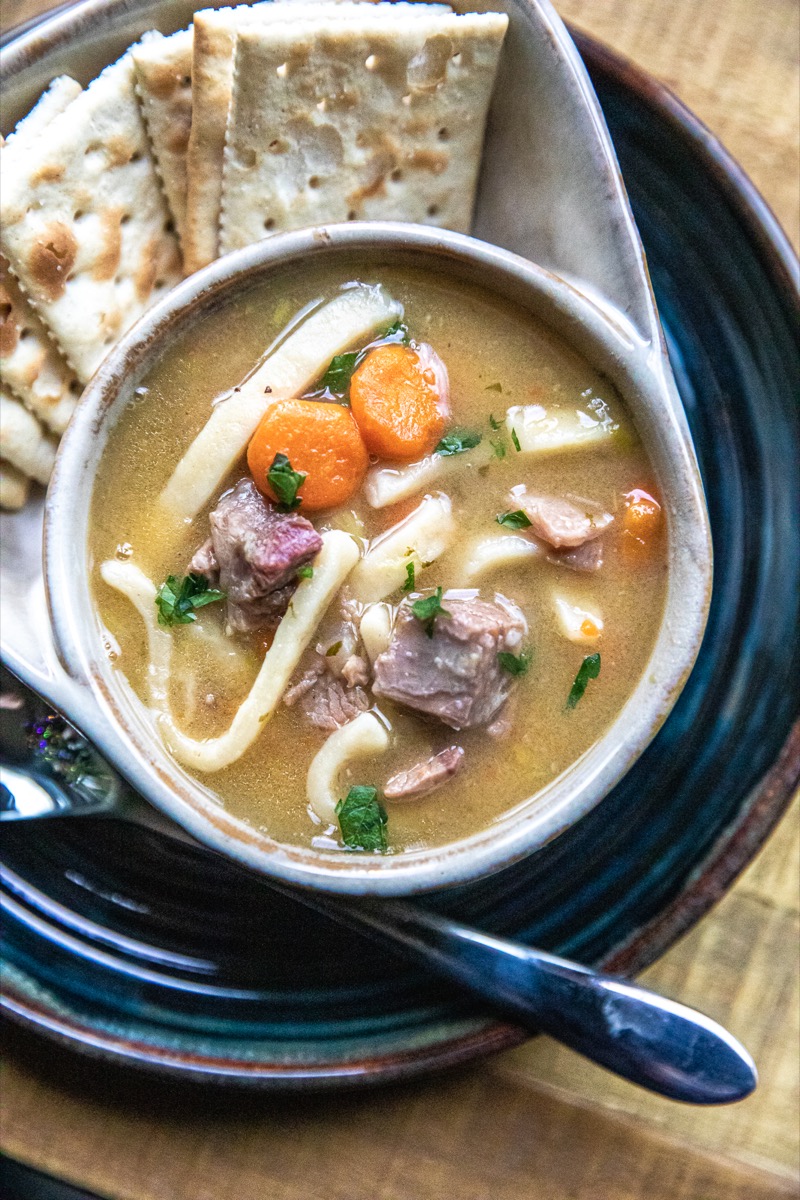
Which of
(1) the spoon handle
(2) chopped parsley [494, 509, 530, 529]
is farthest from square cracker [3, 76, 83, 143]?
(1) the spoon handle

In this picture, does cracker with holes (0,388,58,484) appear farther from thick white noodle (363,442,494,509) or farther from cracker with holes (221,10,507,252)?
thick white noodle (363,442,494,509)

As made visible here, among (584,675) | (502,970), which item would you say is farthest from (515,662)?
(502,970)

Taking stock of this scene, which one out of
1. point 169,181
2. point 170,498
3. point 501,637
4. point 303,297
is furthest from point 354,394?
point 169,181

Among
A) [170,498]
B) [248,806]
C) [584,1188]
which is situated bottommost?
[584,1188]

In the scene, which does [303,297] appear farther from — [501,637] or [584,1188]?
[584,1188]

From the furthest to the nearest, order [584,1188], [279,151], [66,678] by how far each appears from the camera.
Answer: [584,1188] → [279,151] → [66,678]

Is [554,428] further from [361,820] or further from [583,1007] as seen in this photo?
[583,1007]
